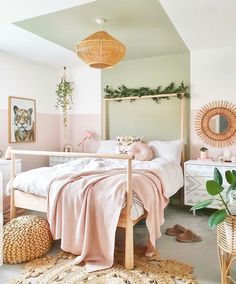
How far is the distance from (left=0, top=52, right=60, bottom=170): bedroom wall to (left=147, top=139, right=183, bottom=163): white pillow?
2.08 metres

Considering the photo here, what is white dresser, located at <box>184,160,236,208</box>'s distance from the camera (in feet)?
11.4

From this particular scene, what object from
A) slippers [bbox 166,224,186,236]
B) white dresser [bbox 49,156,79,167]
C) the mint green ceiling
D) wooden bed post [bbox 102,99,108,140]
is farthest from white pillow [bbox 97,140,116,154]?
slippers [bbox 166,224,186,236]

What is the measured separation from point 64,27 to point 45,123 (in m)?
2.13

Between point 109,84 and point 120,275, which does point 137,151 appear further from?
point 120,275

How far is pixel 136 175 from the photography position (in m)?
2.44

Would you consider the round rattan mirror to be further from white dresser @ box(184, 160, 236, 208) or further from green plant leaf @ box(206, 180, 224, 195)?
green plant leaf @ box(206, 180, 224, 195)

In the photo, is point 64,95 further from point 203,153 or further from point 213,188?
point 213,188

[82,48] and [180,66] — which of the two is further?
[180,66]

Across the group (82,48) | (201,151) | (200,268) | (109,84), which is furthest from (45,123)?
(200,268)

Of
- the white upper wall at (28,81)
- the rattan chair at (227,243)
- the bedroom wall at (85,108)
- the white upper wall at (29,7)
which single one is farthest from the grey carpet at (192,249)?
the white upper wall at (28,81)

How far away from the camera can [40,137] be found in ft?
15.4

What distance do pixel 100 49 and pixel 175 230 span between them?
216 cm

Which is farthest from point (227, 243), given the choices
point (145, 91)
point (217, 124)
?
point (145, 91)

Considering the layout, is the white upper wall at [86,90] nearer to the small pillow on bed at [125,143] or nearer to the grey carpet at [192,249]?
the small pillow on bed at [125,143]
